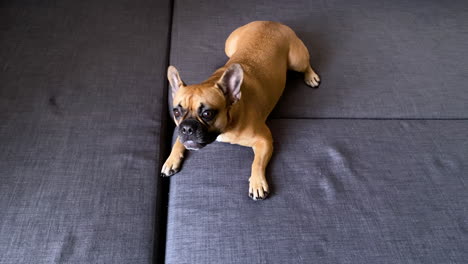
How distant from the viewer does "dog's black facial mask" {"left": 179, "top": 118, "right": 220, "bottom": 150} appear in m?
1.40

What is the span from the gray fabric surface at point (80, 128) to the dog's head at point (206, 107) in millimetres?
340

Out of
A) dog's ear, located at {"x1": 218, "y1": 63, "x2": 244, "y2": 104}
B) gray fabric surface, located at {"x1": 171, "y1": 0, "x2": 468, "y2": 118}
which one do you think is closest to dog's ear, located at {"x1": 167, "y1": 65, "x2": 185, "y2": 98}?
dog's ear, located at {"x1": 218, "y1": 63, "x2": 244, "y2": 104}

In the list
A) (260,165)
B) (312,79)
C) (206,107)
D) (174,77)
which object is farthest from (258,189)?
(312,79)

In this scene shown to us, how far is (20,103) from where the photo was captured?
1762 mm

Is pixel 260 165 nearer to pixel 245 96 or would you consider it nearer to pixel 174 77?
pixel 245 96

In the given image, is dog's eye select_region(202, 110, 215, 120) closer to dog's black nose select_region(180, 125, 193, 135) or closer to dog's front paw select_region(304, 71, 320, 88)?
dog's black nose select_region(180, 125, 193, 135)

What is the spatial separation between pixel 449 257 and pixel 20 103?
7.94ft

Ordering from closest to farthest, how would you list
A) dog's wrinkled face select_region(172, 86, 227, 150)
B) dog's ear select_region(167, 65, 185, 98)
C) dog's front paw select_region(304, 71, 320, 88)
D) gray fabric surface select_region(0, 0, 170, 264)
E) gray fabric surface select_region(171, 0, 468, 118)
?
gray fabric surface select_region(0, 0, 170, 264), dog's wrinkled face select_region(172, 86, 227, 150), dog's ear select_region(167, 65, 185, 98), gray fabric surface select_region(171, 0, 468, 118), dog's front paw select_region(304, 71, 320, 88)

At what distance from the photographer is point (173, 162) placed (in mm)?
1632

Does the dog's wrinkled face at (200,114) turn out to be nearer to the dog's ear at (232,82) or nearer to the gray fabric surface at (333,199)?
the dog's ear at (232,82)

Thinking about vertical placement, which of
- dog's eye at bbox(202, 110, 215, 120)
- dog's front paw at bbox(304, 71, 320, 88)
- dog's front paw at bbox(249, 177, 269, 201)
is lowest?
dog's front paw at bbox(249, 177, 269, 201)

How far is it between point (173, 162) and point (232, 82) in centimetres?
56

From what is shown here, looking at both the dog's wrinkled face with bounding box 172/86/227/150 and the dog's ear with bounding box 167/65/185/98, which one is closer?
the dog's wrinkled face with bounding box 172/86/227/150

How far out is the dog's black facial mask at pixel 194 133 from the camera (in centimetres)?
140
